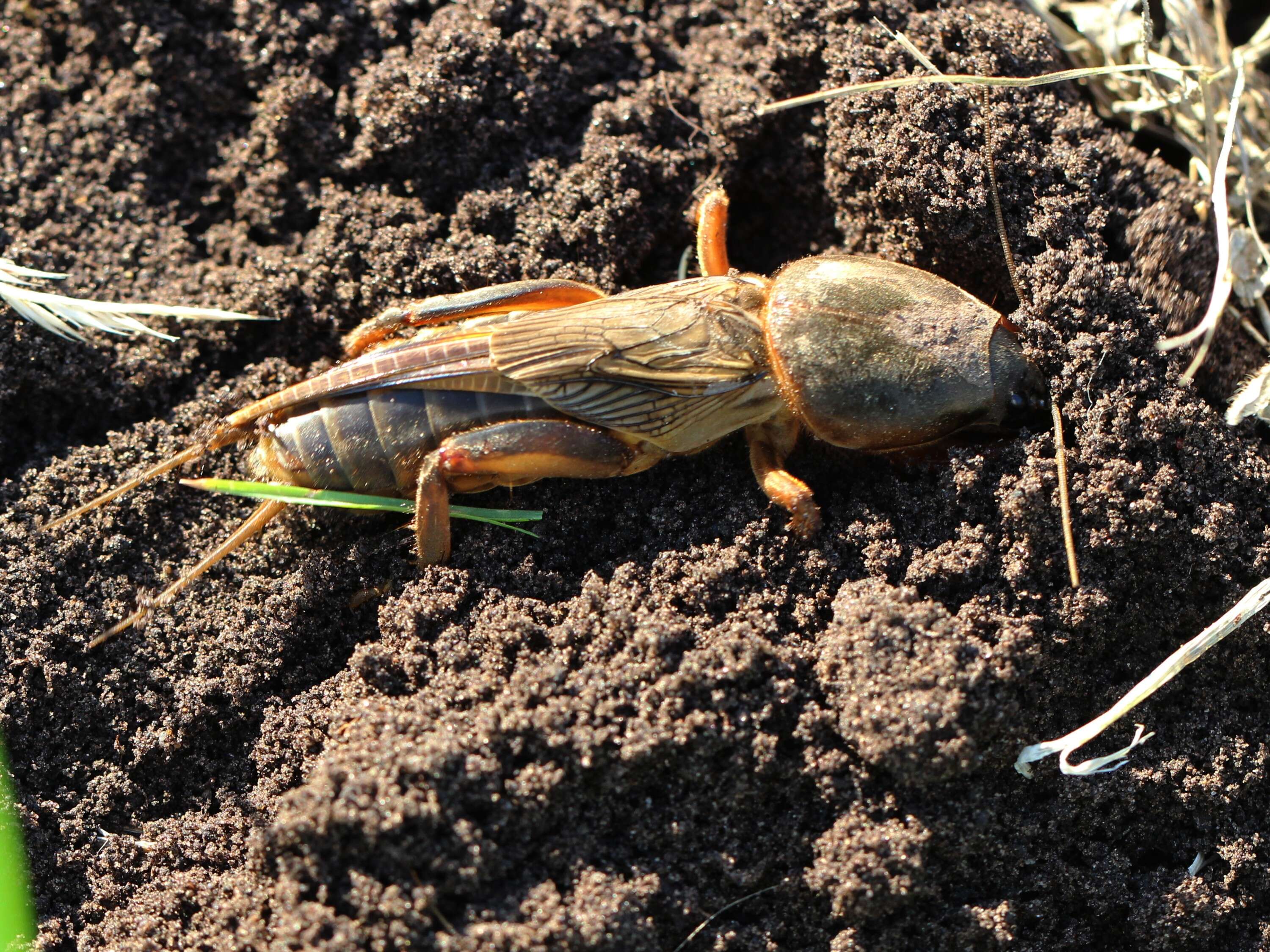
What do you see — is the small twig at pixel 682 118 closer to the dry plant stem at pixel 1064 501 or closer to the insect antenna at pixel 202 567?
the dry plant stem at pixel 1064 501

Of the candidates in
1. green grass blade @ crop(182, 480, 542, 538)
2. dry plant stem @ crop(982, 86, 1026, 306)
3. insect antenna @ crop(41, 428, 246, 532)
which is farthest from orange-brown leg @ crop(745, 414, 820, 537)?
insect antenna @ crop(41, 428, 246, 532)

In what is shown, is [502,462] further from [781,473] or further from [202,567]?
[202,567]

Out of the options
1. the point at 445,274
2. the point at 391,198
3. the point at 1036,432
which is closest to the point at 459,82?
the point at 391,198

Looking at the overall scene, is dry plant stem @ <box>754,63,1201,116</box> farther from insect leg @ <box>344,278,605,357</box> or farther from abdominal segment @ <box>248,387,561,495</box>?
abdominal segment @ <box>248,387,561,495</box>

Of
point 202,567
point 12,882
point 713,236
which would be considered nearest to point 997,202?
point 713,236

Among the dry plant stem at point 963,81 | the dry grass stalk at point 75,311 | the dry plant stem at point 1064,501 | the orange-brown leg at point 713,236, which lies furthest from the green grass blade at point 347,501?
the dry plant stem at point 963,81

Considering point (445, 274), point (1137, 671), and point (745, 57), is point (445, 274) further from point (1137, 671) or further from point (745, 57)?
point (1137, 671)
